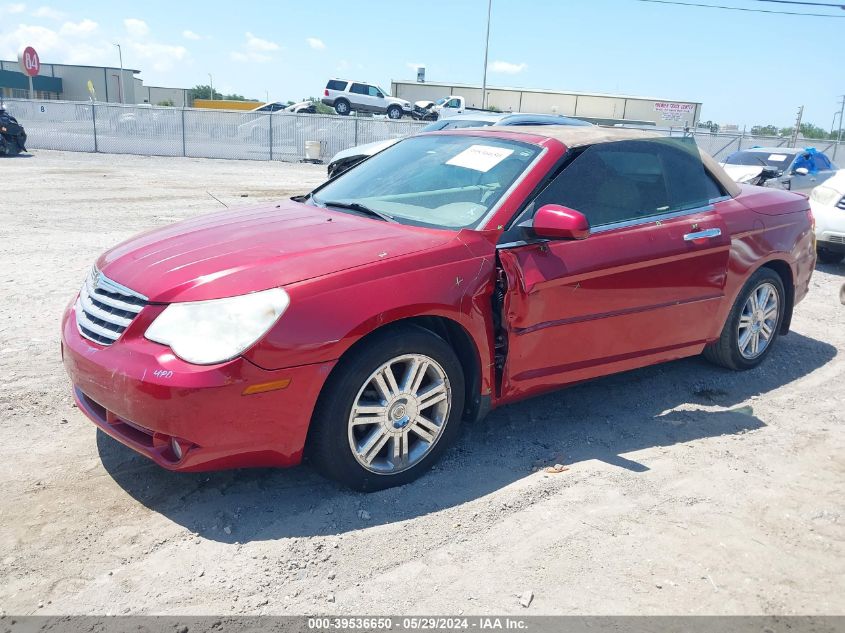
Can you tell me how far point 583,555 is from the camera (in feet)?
9.93

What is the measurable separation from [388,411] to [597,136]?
7.32 ft

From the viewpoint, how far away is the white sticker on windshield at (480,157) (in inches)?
165

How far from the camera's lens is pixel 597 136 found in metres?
4.38

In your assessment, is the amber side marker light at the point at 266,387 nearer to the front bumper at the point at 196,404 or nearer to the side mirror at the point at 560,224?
the front bumper at the point at 196,404

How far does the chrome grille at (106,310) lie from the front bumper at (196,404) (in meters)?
0.06

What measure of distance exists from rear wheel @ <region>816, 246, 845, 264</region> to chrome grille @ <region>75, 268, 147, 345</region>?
9.75m

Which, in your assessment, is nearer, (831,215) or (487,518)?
(487,518)

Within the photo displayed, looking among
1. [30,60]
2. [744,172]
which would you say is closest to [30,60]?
[30,60]

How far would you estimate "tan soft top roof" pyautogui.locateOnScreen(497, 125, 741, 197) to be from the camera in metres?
4.29

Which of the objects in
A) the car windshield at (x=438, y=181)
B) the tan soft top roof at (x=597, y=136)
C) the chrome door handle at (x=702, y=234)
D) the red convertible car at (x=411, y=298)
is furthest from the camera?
the chrome door handle at (x=702, y=234)

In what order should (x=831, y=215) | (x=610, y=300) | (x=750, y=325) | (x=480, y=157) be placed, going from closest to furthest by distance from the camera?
(x=610, y=300)
(x=480, y=157)
(x=750, y=325)
(x=831, y=215)

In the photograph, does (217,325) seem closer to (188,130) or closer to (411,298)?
(411,298)

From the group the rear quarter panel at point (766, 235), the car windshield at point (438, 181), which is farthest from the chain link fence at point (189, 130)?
the car windshield at point (438, 181)

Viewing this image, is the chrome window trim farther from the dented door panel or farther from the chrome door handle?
the chrome door handle
